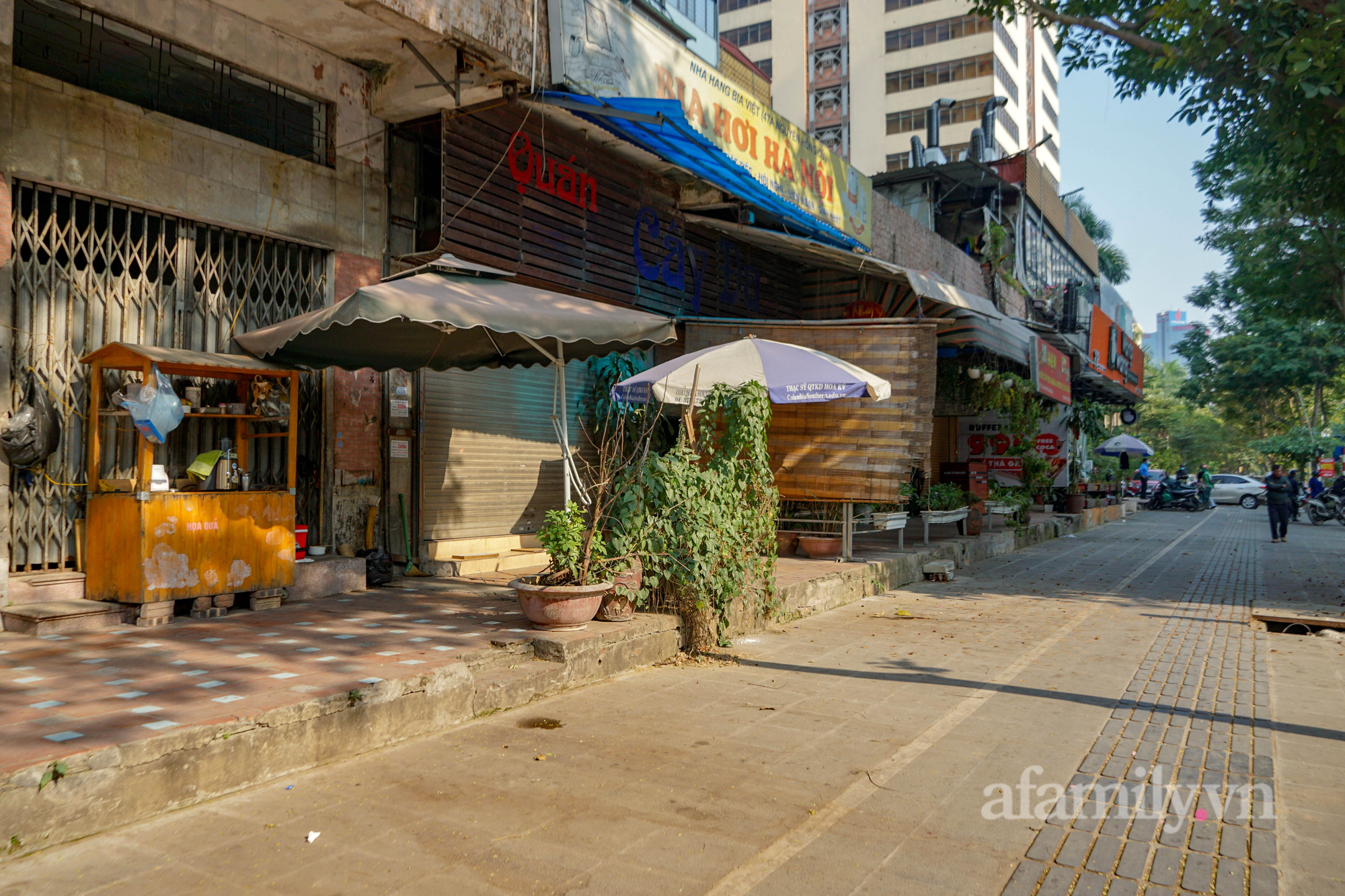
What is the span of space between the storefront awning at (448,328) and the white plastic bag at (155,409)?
0.81m

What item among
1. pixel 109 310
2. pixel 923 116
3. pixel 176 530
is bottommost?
pixel 176 530

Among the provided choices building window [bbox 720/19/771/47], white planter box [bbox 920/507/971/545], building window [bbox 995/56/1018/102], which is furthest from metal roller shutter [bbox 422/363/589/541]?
building window [bbox 720/19/771/47]

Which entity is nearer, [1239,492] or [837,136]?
[1239,492]

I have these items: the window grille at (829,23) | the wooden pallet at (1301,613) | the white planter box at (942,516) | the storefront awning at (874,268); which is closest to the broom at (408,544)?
the storefront awning at (874,268)

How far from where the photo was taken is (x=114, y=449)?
22.4 feet

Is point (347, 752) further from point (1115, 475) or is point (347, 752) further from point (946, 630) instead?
point (1115, 475)

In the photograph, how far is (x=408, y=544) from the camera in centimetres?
900

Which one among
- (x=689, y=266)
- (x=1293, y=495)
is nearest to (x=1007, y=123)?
(x=1293, y=495)

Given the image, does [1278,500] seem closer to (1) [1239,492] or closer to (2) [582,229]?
(2) [582,229]

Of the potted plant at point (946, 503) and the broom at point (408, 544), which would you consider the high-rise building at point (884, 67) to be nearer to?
the potted plant at point (946, 503)

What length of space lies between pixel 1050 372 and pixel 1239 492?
2753 cm

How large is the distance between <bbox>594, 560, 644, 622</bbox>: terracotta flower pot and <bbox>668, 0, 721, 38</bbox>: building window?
1387cm

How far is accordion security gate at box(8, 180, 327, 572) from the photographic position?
633cm

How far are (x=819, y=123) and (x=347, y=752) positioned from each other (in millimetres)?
55761
